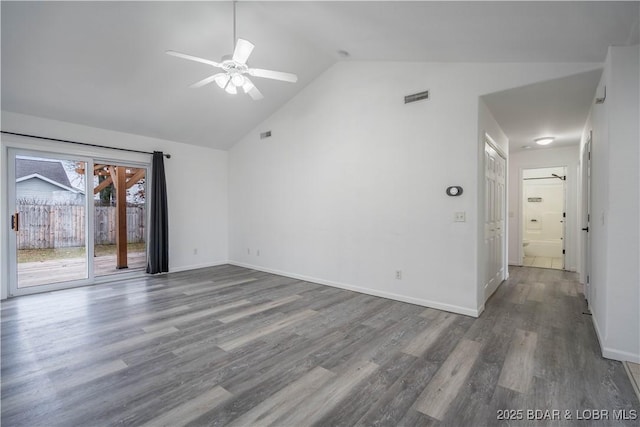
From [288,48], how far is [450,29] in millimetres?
2244

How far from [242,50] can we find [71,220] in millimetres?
4230

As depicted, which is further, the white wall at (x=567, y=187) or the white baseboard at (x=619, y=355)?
the white wall at (x=567, y=187)

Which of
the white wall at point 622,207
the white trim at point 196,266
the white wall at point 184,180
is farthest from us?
the white trim at point 196,266

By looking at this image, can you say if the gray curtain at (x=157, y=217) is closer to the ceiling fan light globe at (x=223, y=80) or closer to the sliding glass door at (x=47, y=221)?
the sliding glass door at (x=47, y=221)

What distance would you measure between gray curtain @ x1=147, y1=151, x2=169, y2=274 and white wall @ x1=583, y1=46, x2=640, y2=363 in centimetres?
617

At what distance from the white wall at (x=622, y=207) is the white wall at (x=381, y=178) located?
1.34ft

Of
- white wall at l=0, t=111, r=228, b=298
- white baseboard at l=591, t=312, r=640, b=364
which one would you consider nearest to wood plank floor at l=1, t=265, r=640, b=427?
white baseboard at l=591, t=312, r=640, b=364

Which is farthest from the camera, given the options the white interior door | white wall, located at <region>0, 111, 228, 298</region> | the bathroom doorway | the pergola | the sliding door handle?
the bathroom doorway

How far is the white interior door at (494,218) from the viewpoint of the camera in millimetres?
3965

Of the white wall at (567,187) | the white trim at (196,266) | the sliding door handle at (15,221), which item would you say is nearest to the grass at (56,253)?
the sliding door handle at (15,221)

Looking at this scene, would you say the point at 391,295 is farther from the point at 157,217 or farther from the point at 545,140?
the point at 157,217

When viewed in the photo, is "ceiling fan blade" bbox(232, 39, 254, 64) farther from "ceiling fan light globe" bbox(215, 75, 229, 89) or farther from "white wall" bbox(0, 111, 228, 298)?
Answer: "white wall" bbox(0, 111, 228, 298)

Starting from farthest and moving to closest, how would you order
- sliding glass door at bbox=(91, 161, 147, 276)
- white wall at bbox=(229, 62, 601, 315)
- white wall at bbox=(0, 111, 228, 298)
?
sliding glass door at bbox=(91, 161, 147, 276) → white wall at bbox=(0, 111, 228, 298) → white wall at bbox=(229, 62, 601, 315)

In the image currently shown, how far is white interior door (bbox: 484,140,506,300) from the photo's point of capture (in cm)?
396
